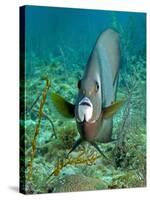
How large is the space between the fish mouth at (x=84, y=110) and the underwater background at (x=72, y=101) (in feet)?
0.21

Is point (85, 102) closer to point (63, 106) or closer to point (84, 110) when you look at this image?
point (84, 110)

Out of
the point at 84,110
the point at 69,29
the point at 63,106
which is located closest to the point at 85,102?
the point at 84,110

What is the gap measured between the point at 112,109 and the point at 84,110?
0.82ft

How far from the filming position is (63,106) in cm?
551

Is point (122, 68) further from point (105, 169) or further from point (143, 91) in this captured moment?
point (105, 169)

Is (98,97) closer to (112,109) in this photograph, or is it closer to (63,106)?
(112,109)

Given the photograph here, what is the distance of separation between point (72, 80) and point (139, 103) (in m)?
0.58

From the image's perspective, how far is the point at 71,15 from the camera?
5.57 metres

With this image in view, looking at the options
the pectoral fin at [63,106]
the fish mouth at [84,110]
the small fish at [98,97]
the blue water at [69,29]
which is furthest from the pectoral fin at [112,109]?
the blue water at [69,29]

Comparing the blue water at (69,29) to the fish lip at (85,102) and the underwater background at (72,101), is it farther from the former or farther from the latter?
the fish lip at (85,102)

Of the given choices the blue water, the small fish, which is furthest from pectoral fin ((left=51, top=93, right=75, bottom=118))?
the blue water

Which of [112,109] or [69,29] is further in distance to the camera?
[112,109]

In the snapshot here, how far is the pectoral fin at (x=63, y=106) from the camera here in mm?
5484

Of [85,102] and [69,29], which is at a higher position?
[69,29]
